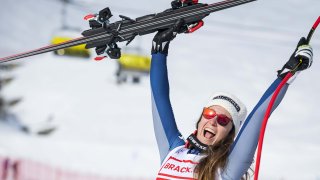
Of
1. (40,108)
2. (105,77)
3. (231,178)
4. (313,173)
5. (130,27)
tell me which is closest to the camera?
(231,178)

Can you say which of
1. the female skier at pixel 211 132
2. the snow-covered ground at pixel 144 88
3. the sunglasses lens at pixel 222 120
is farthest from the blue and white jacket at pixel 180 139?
the snow-covered ground at pixel 144 88

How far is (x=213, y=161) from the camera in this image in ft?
8.78

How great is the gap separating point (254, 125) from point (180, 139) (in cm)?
50

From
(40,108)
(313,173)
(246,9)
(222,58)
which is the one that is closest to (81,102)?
(40,108)

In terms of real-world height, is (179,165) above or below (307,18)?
below

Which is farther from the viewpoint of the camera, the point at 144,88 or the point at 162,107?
the point at 144,88

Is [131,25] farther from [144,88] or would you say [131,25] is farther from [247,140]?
[144,88]

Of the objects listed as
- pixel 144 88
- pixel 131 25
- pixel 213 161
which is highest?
pixel 144 88

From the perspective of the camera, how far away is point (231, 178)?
2664mm

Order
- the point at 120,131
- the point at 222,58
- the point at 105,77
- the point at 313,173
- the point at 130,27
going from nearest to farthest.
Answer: the point at 130,27 < the point at 313,173 < the point at 120,131 < the point at 105,77 < the point at 222,58

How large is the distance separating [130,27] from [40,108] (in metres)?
13.3

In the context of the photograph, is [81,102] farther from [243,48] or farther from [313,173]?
[313,173]

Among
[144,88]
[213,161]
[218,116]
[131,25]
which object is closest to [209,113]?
[218,116]

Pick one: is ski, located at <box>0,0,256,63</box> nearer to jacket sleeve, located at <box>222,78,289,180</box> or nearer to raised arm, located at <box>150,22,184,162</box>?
raised arm, located at <box>150,22,184,162</box>
